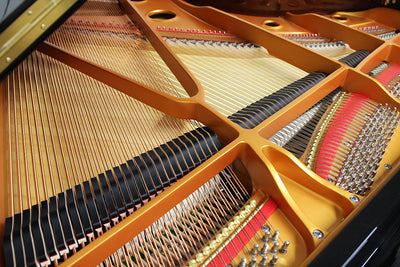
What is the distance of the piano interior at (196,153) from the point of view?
1.25 metres

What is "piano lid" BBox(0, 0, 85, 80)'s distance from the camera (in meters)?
1.40

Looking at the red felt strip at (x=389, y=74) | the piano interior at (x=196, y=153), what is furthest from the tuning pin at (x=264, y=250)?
the red felt strip at (x=389, y=74)

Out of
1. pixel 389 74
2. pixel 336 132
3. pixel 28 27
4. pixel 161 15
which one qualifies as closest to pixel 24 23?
pixel 28 27

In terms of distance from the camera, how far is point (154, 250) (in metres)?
1.34

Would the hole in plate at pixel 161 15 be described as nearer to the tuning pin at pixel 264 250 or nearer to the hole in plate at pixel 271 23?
the hole in plate at pixel 271 23

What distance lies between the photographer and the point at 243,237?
1.40 meters

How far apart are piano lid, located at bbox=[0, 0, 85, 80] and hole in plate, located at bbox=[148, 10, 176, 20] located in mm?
1735

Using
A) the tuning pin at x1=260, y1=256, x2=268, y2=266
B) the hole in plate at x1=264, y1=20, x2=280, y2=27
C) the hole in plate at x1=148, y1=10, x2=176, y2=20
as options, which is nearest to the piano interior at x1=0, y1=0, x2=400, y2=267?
the tuning pin at x1=260, y1=256, x2=268, y2=266

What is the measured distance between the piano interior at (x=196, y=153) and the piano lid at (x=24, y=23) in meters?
0.02

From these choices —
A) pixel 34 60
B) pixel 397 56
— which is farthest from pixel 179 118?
pixel 397 56

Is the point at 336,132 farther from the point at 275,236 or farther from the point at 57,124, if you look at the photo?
the point at 57,124

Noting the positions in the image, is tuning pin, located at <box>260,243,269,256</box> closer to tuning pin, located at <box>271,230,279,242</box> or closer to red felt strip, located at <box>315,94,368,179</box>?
tuning pin, located at <box>271,230,279,242</box>

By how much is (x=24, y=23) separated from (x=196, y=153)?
0.97m

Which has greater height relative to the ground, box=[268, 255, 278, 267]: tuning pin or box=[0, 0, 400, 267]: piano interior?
box=[0, 0, 400, 267]: piano interior
